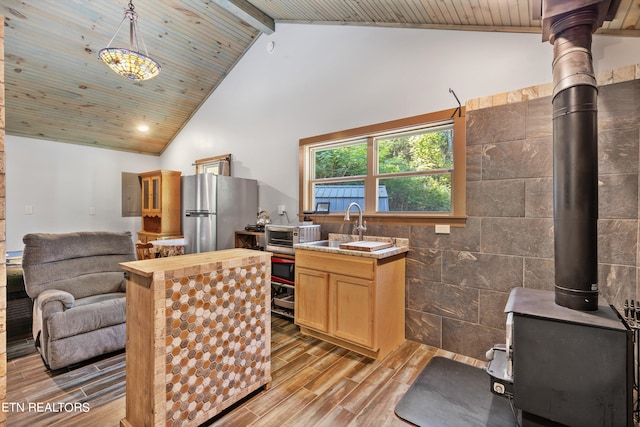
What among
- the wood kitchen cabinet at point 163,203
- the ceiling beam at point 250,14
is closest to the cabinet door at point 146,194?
the wood kitchen cabinet at point 163,203

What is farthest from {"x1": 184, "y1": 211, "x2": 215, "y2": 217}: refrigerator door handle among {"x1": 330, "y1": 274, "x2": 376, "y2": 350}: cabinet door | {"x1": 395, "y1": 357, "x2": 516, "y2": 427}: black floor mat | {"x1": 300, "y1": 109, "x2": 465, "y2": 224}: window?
{"x1": 395, "y1": 357, "x2": 516, "y2": 427}: black floor mat

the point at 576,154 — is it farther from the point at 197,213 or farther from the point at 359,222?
the point at 197,213

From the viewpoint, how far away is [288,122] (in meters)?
3.97

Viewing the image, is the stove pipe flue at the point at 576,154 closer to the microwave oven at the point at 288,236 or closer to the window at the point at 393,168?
the window at the point at 393,168

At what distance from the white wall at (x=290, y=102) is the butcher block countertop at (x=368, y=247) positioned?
102cm

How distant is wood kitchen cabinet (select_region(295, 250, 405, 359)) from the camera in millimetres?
2480

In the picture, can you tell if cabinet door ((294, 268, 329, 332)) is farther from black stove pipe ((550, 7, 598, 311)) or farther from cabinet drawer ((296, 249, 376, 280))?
black stove pipe ((550, 7, 598, 311))

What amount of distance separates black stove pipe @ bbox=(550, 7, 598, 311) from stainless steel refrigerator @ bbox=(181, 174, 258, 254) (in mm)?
3631

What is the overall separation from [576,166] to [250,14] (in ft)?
12.7

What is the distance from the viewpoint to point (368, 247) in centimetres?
261

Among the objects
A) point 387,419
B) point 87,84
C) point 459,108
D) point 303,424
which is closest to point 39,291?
point 303,424

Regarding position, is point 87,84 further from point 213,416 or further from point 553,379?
point 553,379

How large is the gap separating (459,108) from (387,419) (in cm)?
244

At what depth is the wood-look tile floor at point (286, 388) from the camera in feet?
5.80
